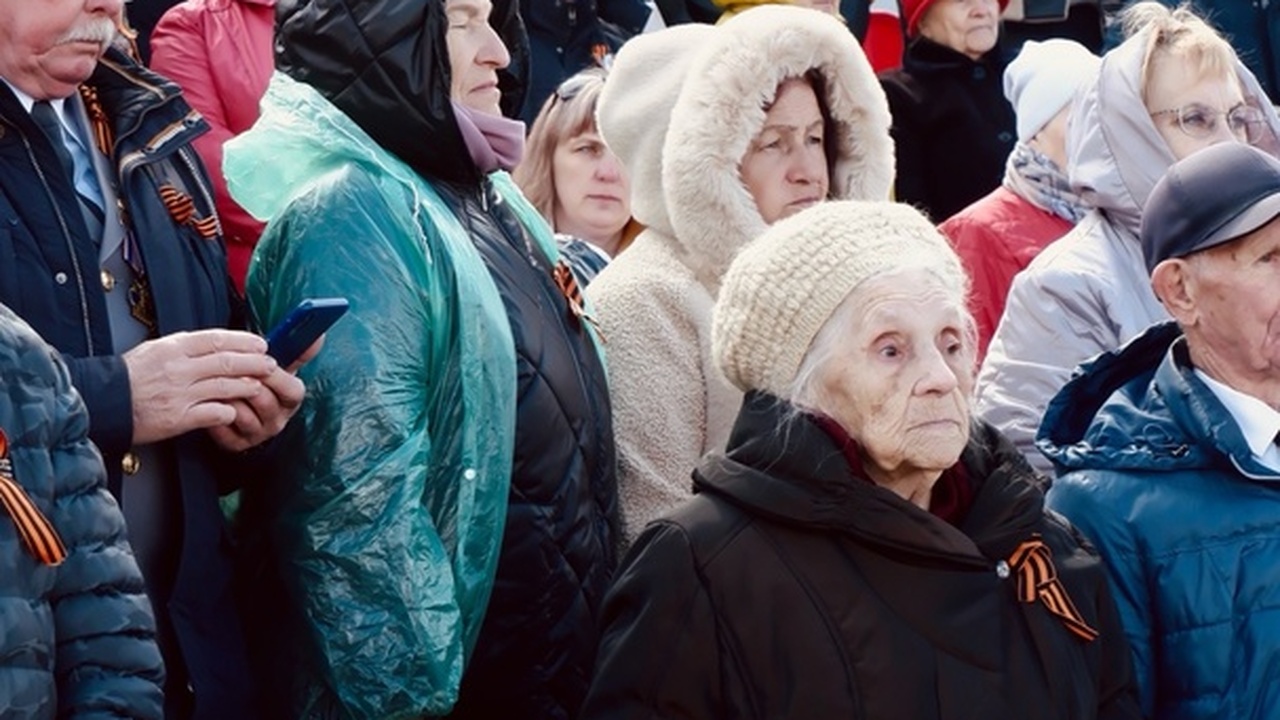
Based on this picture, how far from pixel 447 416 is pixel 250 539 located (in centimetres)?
43

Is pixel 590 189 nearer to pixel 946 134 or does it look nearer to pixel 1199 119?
pixel 946 134

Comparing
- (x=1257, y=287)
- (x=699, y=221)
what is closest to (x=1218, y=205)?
(x=1257, y=287)

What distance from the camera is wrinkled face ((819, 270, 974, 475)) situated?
430 cm

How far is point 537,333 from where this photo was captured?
4.89m

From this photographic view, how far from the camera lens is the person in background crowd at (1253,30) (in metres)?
9.36

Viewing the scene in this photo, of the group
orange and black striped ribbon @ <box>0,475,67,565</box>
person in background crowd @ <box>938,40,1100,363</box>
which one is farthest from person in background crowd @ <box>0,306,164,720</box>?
person in background crowd @ <box>938,40,1100,363</box>

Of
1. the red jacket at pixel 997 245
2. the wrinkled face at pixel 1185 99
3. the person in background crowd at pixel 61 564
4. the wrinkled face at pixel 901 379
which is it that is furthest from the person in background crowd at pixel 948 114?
the person in background crowd at pixel 61 564

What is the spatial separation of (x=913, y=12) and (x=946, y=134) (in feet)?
1.41

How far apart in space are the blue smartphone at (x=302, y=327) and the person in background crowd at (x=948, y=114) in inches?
158

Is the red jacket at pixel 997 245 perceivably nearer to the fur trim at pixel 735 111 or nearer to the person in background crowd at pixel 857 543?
the fur trim at pixel 735 111

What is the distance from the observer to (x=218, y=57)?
6758 millimetres

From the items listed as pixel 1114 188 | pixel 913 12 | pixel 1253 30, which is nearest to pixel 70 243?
pixel 1114 188

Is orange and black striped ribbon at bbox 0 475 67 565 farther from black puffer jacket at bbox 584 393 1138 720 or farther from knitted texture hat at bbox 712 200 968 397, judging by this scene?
knitted texture hat at bbox 712 200 968 397

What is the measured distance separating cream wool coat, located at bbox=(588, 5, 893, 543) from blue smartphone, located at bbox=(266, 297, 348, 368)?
990mm
